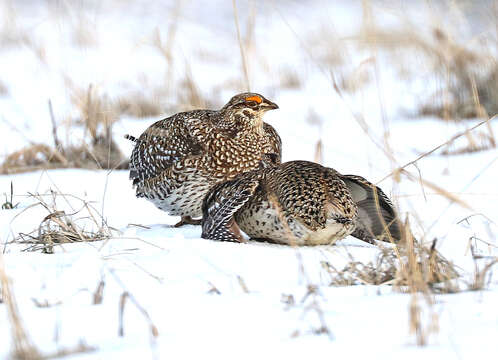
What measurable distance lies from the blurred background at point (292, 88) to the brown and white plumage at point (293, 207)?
0.25 m

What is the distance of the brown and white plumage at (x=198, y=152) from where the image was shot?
461 cm

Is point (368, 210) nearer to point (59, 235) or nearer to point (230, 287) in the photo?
point (230, 287)

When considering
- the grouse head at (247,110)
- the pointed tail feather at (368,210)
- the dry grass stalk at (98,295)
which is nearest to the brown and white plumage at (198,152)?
the grouse head at (247,110)

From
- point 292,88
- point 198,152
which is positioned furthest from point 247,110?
point 292,88

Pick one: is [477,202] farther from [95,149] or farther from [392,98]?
[392,98]

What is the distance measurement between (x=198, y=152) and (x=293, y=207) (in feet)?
3.77

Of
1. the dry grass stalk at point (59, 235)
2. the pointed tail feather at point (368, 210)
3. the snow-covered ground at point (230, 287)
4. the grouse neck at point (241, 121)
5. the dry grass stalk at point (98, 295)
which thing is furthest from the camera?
the grouse neck at point (241, 121)

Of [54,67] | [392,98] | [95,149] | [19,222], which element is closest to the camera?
[19,222]

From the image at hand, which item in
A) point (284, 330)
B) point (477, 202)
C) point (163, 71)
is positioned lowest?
point (284, 330)

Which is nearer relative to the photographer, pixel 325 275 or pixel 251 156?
pixel 325 275

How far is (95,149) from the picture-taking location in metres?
6.89

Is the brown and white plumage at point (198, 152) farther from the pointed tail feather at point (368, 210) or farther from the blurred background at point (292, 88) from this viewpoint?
the pointed tail feather at point (368, 210)

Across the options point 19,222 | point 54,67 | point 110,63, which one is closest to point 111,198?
point 19,222

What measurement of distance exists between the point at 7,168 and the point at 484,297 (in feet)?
15.2
